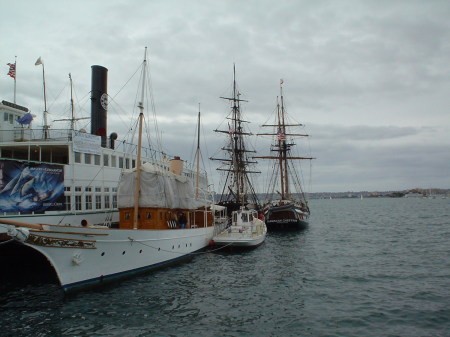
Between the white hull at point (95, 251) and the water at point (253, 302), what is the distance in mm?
763

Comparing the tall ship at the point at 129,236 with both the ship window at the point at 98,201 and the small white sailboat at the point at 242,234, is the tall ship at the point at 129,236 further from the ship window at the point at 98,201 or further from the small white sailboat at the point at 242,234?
the ship window at the point at 98,201

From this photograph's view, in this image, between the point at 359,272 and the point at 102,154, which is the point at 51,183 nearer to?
the point at 102,154

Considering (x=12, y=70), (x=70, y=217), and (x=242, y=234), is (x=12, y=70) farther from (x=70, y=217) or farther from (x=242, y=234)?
(x=242, y=234)

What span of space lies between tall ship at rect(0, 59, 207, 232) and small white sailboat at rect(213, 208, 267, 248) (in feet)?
28.9

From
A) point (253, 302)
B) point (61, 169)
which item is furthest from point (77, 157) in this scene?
point (253, 302)

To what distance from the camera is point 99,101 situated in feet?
96.3

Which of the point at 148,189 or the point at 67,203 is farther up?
the point at 148,189

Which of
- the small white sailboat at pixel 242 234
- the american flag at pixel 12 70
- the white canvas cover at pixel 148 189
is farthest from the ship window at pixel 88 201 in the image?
the american flag at pixel 12 70

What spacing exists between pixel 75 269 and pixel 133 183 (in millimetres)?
7662

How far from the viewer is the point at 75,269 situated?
1597 centimetres

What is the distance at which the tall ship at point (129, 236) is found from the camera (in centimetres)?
1543

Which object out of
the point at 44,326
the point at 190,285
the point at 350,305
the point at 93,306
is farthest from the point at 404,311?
the point at 44,326

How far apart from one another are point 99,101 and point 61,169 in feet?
28.8

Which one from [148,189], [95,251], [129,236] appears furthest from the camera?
[148,189]
